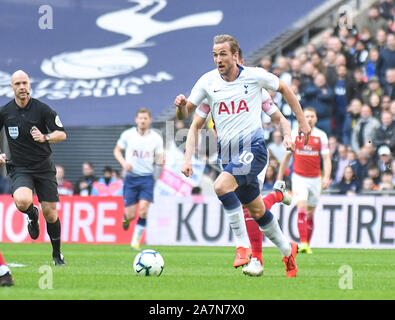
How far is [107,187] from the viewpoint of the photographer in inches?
806

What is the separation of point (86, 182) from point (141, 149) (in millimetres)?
4122

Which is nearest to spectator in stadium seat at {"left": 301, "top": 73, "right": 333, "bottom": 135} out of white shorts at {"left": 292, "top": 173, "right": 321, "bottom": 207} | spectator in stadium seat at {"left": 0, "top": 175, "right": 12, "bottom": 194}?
white shorts at {"left": 292, "top": 173, "right": 321, "bottom": 207}

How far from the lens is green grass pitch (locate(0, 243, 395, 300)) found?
751cm

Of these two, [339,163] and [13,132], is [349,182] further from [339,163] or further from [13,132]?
[13,132]

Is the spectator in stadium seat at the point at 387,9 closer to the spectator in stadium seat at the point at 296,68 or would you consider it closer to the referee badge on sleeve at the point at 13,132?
the spectator in stadium seat at the point at 296,68

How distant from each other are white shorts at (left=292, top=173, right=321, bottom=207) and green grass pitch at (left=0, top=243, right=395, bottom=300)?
239 centimetres

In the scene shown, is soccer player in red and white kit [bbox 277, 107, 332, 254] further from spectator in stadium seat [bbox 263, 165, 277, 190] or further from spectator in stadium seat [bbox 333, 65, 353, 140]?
spectator in stadium seat [bbox 333, 65, 353, 140]

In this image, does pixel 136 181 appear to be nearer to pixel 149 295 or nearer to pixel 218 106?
pixel 218 106

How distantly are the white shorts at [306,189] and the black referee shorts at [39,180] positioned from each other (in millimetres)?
5655

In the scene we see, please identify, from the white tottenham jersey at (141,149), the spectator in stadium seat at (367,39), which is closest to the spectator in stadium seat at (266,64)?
the spectator in stadium seat at (367,39)

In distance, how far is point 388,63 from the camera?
747 inches

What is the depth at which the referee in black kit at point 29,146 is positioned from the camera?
1089 cm
